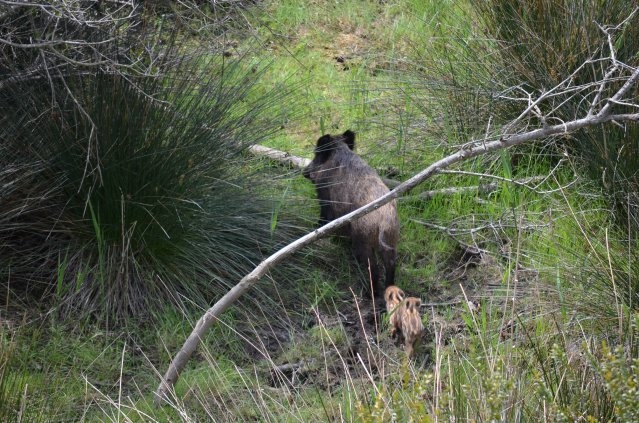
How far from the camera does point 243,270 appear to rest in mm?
6613

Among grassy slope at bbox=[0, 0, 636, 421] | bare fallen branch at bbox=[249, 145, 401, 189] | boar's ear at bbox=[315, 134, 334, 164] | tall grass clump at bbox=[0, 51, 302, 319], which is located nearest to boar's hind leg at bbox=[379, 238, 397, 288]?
grassy slope at bbox=[0, 0, 636, 421]

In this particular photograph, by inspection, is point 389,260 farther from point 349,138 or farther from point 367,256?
point 349,138

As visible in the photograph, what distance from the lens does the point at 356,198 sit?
22.2ft

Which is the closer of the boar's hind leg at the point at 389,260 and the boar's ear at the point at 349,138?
the boar's hind leg at the point at 389,260

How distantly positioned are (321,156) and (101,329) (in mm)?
1916

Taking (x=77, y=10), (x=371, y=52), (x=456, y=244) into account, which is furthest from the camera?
(x=371, y=52)

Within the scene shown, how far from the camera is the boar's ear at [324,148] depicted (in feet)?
23.6

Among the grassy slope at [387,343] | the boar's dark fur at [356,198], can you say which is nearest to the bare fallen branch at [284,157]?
the grassy slope at [387,343]

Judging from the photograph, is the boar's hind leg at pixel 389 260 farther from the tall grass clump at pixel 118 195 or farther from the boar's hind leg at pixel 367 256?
the tall grass clump at pixel 118 195

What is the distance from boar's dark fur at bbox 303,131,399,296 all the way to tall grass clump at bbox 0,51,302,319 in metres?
0.52

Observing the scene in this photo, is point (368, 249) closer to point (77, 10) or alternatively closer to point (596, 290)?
point (596, 290)

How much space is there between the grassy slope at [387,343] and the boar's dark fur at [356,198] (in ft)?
0.74

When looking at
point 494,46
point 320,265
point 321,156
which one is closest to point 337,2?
point 494,46

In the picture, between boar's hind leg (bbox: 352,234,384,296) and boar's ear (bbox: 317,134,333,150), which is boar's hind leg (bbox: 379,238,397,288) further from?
boar's ear (bbox: 317,134,333,150)
